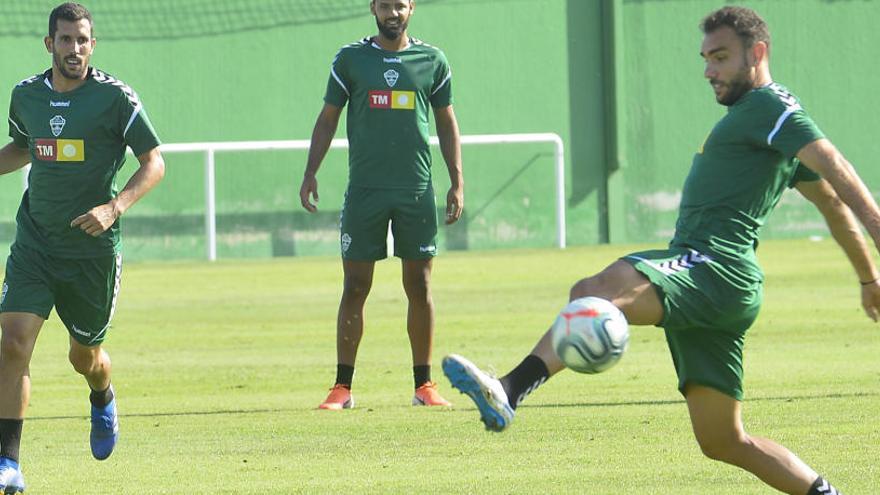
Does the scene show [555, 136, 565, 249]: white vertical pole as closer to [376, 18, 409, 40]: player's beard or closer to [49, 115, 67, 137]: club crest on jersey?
[376, 18, 409, 40]: player's beard

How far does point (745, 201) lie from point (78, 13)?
12.7ft

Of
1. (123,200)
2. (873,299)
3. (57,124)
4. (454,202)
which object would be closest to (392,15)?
(454,202)

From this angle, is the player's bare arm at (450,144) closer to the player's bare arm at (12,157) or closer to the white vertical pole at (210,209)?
the player's bare arm at (12,157)

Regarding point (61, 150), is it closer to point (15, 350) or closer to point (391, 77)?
point (15, 350)

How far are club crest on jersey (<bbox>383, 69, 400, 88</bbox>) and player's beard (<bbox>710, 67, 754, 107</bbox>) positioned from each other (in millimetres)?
4781

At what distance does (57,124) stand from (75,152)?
0.17 meters

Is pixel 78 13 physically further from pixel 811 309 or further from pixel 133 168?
pixel 133 168

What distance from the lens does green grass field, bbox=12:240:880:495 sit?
8.79 m

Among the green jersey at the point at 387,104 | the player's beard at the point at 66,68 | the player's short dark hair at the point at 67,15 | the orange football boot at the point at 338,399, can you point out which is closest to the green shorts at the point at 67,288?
the player's beard at the point at 66,68

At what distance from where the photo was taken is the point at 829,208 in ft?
23.5

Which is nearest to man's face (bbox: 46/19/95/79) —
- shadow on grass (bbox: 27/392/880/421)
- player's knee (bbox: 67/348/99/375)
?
player's knee (bbox: 67/348/99/375)

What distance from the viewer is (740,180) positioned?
7.01 meters

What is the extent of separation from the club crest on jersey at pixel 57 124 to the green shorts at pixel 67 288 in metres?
0.62

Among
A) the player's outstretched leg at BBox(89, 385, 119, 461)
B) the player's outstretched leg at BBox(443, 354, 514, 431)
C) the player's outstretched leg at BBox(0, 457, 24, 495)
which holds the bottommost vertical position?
the player's outstretched leg at BBox(89, 385, 119, 461)
